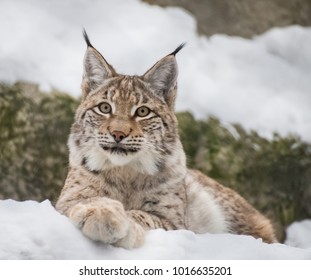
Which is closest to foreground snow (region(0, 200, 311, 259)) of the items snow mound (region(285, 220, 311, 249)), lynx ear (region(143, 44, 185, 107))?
lynx ear (region(143, 44, 185, 107))

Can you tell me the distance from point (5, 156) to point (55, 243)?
3.56m

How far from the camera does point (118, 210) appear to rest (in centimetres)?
479

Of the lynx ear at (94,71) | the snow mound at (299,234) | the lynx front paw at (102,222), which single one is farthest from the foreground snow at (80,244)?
the snow mound at (299,234)

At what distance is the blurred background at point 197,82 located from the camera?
813 centimetres

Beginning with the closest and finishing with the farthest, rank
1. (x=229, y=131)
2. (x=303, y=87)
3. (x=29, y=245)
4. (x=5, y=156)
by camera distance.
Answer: (x=29, y=245) < (x=5, y=156) < (x=229, y=131) < (x=303, y=87)

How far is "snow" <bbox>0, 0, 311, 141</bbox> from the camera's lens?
8.70 meters

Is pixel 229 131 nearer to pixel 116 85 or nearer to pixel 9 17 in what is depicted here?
pixel 9 17

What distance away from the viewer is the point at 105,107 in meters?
5.90

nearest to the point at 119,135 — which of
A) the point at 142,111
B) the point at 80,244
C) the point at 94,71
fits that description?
the point at 142,111

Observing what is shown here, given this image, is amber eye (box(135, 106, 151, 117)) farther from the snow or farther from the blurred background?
the snow

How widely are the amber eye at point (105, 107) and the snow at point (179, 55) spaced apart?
2.52 m

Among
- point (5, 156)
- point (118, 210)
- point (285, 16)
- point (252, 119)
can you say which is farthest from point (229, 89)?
point (118, 210)

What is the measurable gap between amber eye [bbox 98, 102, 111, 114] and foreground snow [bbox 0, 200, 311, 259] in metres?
1.05

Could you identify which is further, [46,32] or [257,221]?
[46,32]
